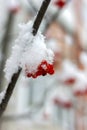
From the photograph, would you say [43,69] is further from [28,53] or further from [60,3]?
[60,3]

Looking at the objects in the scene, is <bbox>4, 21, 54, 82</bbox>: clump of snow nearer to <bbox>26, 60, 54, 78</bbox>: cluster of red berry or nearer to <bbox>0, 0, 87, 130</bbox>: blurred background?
<bbox>26, 60, 54, 78</bbox>: cluster of red berry

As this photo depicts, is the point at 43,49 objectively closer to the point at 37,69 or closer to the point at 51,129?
the point at 37,69

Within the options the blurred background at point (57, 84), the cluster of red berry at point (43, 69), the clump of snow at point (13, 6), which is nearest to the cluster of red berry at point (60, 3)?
the blurred background at point (57, 84)

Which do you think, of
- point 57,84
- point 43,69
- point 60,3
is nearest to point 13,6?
point 60,3

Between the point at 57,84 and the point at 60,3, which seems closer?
the point at 60,3

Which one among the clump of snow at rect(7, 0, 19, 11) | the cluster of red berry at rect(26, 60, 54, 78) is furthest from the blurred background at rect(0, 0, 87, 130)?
the cluster of red berry at rect(26, 60, 54, 78)

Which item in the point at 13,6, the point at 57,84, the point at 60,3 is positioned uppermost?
the point at 60,3
